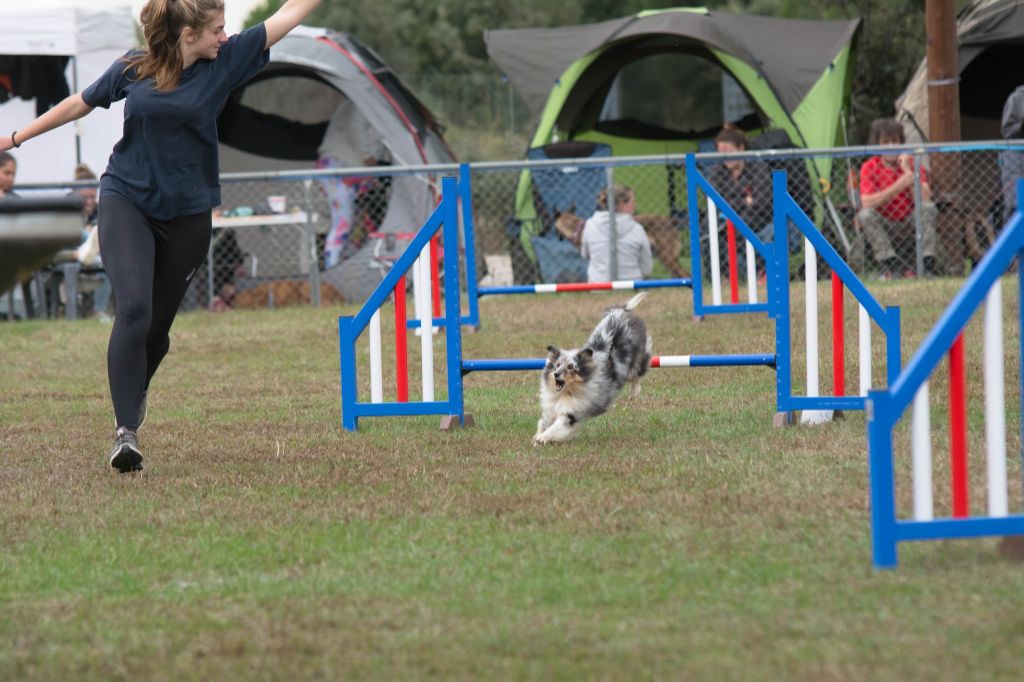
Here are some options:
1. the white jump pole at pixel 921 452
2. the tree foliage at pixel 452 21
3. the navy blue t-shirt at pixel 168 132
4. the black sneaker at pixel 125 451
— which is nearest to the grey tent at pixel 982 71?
the tree foliage at pixel 452 21

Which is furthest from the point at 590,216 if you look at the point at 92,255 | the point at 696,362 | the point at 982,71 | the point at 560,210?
the point at 696,362

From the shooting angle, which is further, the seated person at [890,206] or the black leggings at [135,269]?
the seated person at [890,206]

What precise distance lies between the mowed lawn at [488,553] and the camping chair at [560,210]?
251 inches

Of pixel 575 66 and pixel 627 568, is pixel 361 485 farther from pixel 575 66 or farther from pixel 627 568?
pixel 575 66

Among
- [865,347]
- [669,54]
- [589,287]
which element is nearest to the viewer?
[865,347]

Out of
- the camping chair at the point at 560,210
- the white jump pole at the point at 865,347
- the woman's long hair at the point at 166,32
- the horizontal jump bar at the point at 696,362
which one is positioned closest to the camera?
the woman's long hair at the point at 166,32

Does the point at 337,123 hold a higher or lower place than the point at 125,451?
higher

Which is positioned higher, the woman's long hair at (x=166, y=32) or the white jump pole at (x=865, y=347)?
the woman's long hair at (x=166, y=32)

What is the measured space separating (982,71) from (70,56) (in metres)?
9.73

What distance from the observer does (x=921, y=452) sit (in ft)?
11.7

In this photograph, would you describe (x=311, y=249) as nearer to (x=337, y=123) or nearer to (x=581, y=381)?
(x=337, y=123)

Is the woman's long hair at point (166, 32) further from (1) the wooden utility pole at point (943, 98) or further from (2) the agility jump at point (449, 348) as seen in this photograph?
(1) the wooden utility pole at point (943, 98)

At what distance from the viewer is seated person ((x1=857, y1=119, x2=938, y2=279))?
40.6 ft

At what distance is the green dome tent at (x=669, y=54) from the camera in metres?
14.5
